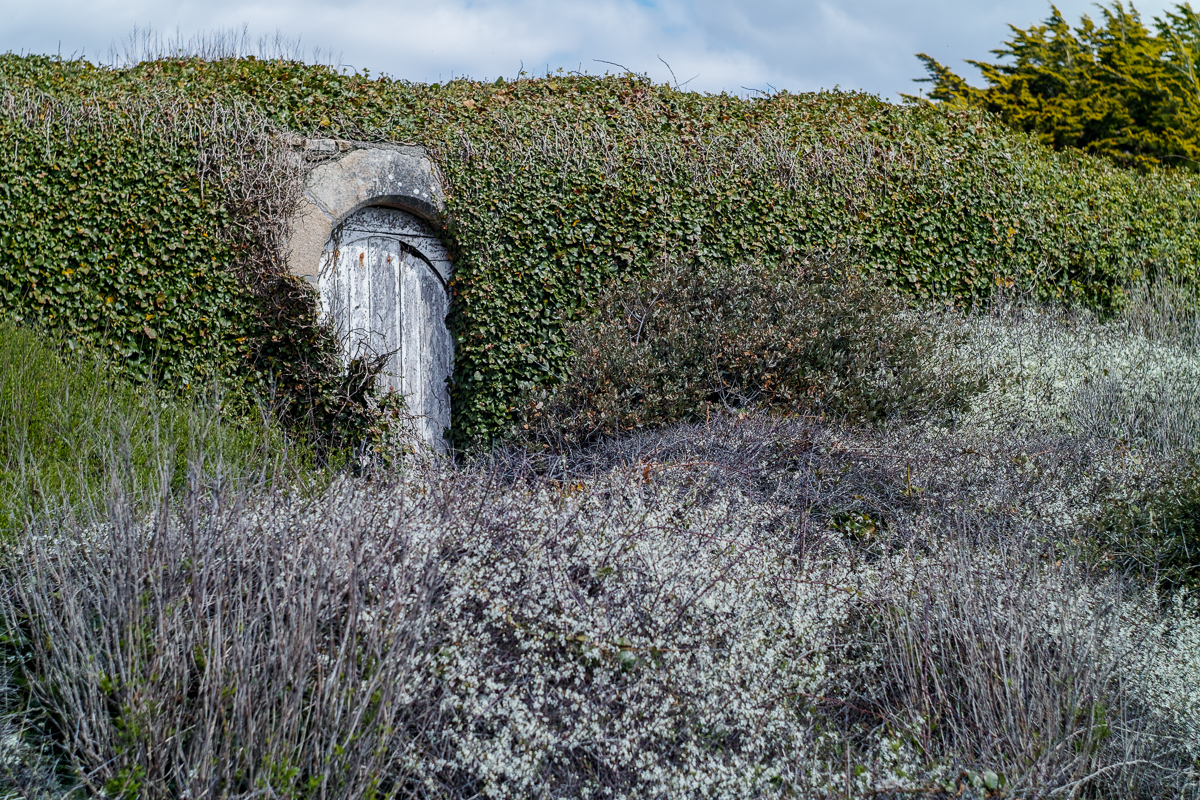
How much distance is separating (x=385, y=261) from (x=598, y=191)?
169 cm

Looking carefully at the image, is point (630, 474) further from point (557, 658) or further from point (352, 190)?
point (352, 190)

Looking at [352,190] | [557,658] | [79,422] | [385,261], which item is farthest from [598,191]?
[557,658]

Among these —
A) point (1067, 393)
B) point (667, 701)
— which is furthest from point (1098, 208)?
point (667, 701)

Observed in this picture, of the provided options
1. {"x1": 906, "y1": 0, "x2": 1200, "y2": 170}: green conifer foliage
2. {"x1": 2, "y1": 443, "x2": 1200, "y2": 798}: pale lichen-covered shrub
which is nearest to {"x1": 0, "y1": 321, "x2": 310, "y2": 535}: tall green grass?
{"x1": 2, "y1": 443, "x2": 1200, "y2": 798}: pale lichen-covered shrub

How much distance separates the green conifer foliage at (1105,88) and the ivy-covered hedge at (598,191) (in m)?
3.91

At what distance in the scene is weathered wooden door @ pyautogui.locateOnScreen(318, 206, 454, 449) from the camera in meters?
6.51

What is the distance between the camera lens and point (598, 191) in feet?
22.5

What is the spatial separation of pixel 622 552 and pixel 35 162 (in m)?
5.10

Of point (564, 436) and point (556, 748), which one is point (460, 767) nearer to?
point (556, 748)

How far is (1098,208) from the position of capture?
8.73m

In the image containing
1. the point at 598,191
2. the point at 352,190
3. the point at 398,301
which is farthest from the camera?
the point at 598,191

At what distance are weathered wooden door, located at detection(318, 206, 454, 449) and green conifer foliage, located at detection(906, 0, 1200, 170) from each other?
7.80 meters

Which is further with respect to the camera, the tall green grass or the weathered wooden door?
the weathered wooden door

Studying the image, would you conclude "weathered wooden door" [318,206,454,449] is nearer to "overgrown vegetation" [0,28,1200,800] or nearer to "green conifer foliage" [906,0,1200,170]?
"overgrown vegetation" [0,28,1200,800]
